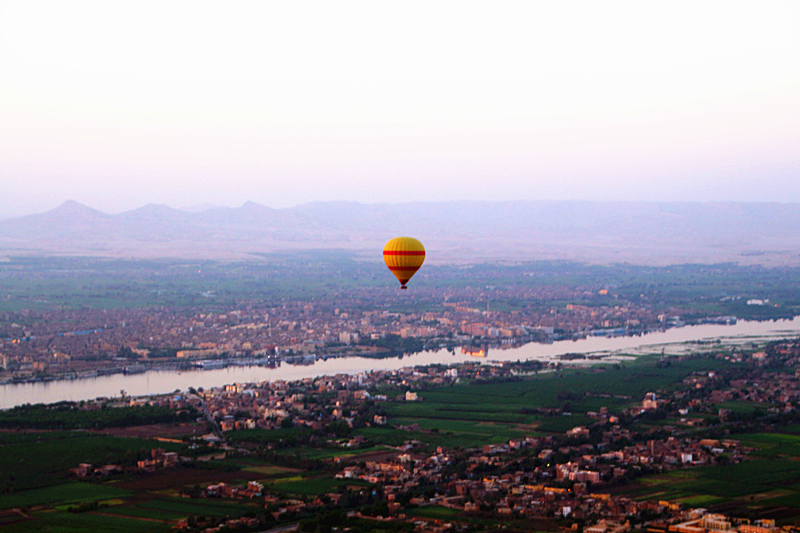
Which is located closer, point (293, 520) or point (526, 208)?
point (293, 520)

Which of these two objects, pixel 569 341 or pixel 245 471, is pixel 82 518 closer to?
pixel 245 471

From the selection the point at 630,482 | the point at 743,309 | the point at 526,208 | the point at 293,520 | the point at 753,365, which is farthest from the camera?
the point at 526,208

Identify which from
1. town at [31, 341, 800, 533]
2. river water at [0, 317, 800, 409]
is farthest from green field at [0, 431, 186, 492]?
river water at [0, 317, 800, 409]

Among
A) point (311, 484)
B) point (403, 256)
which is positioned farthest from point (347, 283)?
point (311, 484)

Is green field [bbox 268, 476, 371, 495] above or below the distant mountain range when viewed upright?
below

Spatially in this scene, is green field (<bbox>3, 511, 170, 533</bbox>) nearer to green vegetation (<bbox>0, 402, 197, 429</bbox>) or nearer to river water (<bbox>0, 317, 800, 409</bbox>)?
green vegetation (<bbox>0, 402, 197, 429</bbox>)

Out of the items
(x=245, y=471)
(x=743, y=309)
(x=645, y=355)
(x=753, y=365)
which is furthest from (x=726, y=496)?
(x=743, y=309)

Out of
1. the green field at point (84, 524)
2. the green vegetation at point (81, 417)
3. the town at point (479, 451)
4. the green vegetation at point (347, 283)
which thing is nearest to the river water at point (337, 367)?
the green vegetation at point (81, 417)
